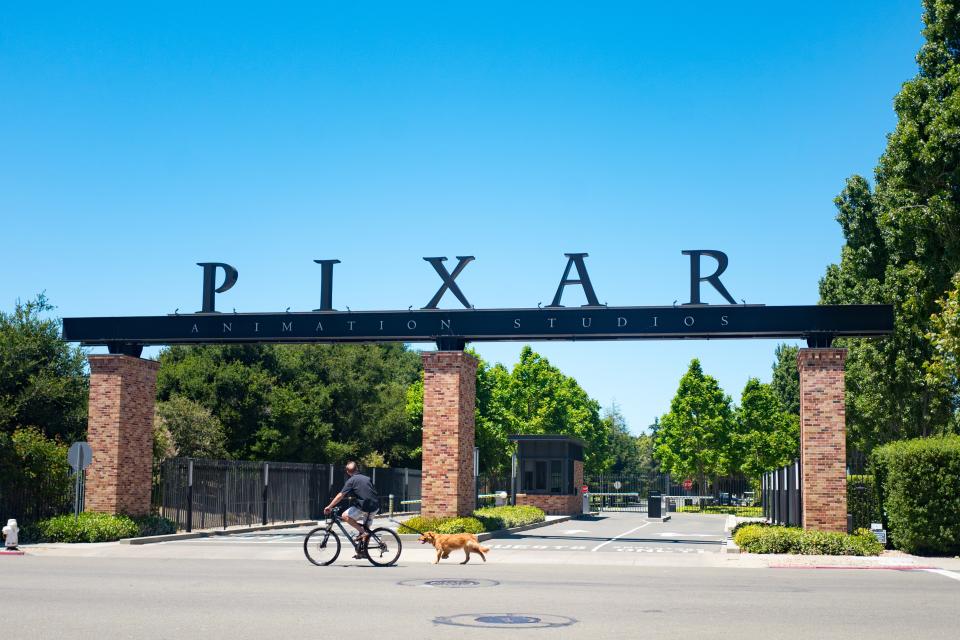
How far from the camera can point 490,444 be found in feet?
243

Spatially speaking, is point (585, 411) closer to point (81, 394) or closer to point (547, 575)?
point (81, 394)

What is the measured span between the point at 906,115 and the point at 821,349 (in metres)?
8.94

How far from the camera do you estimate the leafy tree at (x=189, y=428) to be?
4588 cm

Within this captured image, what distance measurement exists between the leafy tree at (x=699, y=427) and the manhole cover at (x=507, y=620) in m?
71.5

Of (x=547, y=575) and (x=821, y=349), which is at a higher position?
(x=821, y=349)

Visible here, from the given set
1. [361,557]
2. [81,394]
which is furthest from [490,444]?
[361,557]

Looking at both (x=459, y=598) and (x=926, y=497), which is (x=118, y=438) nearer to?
(x=459, y=598)

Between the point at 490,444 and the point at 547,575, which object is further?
the point at 490,444

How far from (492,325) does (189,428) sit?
23.1 metres

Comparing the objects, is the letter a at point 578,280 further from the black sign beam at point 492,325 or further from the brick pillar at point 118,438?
the brick pillar at point 118,438

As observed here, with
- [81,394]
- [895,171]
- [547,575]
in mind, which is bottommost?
[547,575]

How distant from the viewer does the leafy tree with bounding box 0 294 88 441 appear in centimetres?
3117

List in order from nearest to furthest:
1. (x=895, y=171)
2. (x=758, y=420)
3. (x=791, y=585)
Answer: (x=791, y=585) < (x=895, y=171) < (x=758, y=420)

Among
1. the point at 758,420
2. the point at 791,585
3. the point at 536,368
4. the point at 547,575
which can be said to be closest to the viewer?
the point at 791,585
